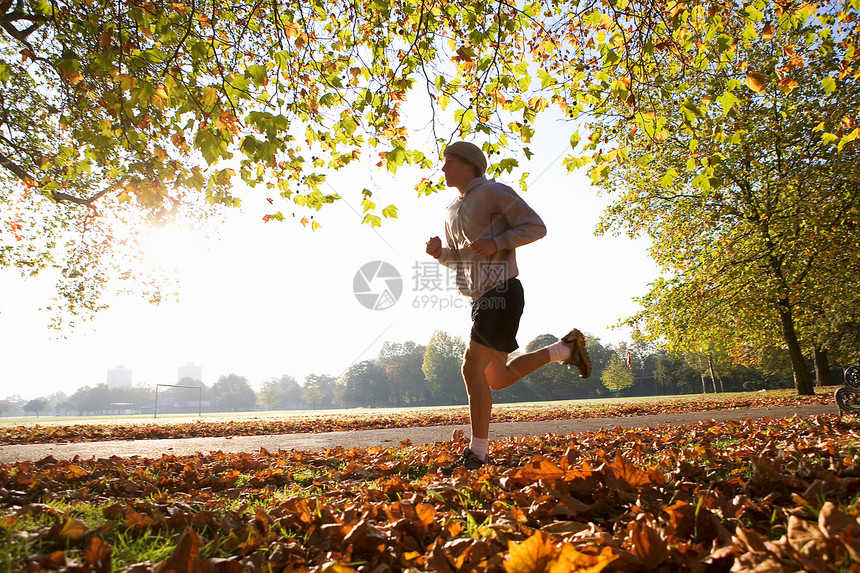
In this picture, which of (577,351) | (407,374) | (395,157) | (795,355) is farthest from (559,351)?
(407,374)

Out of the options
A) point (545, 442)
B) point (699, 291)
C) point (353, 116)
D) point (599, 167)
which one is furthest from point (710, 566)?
point (699, 291)

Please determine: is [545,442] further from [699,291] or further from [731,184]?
[731,184]

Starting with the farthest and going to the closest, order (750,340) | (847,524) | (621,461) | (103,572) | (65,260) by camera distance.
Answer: (750,340) → (65,260) → (621,461) → (103,572) → (847,524)

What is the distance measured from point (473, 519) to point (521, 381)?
8622cm

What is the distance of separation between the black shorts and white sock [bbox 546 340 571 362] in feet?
1.63

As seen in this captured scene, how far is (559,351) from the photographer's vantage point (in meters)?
4.01

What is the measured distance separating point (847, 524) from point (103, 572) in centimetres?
207

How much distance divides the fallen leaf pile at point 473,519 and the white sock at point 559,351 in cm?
94

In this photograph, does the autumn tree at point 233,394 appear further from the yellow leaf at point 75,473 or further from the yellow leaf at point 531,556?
the yellow leaf at point 531,556

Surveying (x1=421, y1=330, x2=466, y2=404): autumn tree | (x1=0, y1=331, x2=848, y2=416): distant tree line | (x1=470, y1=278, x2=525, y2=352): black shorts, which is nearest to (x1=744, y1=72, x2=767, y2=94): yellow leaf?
(x1=470, y1=278, x2=525, y2=352): black shorts

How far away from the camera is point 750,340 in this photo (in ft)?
59.8

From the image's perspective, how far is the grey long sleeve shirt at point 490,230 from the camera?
352 cm

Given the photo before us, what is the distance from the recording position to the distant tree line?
61250mm

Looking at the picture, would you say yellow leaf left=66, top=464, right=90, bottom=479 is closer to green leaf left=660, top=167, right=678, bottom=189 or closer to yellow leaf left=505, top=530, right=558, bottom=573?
yellow leaf left=505, top=530, right=558, bottom=573
